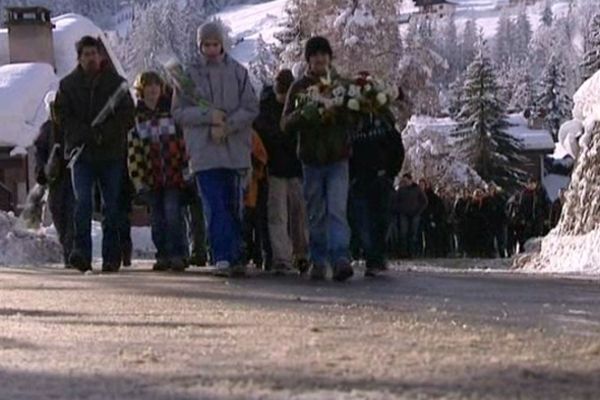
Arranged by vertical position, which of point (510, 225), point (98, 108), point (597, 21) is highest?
point (597, 21)

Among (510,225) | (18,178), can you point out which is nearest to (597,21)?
(18,178)

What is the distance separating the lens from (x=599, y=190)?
53.5 feet

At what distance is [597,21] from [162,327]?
85.0 metres

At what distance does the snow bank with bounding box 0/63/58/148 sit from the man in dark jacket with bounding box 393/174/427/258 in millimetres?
19302

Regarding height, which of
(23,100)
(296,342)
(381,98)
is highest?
(23,100)

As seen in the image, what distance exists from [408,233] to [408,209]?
660 millimetres

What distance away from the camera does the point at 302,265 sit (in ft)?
41.6

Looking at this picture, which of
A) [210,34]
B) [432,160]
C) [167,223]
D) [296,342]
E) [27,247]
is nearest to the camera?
[296,342]

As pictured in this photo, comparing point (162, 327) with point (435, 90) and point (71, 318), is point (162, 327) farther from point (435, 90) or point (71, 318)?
point (435, 90)

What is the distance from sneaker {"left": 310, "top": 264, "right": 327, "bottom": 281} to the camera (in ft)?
36.2

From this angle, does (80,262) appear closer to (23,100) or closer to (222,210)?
(222,210)

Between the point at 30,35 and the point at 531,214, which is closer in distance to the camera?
the point at 531,214

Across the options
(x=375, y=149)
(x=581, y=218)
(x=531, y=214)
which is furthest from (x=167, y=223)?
(x=531, y=214)

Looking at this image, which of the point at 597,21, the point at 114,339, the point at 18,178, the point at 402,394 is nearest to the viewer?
the point at 402,394
